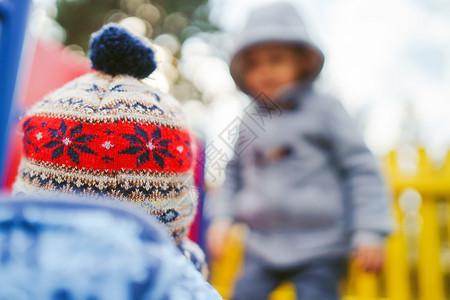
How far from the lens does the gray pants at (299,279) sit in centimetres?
109

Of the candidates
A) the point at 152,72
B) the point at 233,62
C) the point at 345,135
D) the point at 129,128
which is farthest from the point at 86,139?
the point at 233,62

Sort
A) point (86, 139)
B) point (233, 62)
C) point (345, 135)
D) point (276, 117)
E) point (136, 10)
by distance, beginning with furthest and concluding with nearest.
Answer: point (136, 10), point (233, 62), point (276, 117), point (345, 135), point (86, 139)

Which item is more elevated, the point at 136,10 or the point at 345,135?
the point at 345,135

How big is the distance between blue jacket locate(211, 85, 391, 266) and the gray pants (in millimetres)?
34

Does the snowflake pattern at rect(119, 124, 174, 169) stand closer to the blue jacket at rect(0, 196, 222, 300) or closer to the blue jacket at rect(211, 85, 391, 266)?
the blue jacket at rect(0, 196, 222, 300)

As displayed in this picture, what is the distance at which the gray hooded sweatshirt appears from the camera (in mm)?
1140

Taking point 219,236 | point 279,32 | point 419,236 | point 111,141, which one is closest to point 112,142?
point 111,141

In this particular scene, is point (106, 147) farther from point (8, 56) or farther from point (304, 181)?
point (8, 56)

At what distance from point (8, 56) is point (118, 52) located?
0.89m

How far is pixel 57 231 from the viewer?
0.79ft

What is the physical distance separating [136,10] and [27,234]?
7378 mm

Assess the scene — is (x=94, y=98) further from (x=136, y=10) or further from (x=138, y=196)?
(x=136, y=10)

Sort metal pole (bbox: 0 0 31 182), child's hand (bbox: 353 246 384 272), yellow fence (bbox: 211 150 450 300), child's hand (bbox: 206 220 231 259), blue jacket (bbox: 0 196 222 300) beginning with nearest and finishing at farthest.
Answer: blue jacket (bbox: 0 196 222 300) → child's hand (bbox: 353 246 384 272) → metal pole (bbox: 0 0 31 182) → child's hand (bbox: 206 220 231 259) → yellow fence (bbox: 211 150 450 300)

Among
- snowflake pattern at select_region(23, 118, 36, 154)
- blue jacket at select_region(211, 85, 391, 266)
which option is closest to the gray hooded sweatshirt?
blue jacket at select_region(211, 85, 391, 266)
